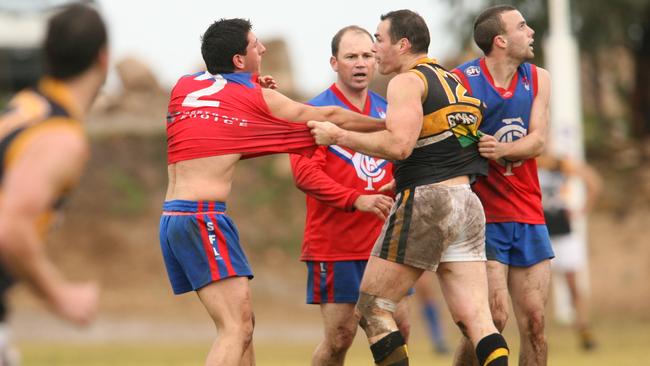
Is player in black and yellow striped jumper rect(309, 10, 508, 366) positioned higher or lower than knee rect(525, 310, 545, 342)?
higher

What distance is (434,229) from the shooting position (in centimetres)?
724

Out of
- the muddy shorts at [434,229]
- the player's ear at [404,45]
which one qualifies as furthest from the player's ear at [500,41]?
the muddy shorts at [434,229]

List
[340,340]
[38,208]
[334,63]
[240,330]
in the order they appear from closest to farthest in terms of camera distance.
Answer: [38,208] → [240,330] → [340,340] → [334,63]

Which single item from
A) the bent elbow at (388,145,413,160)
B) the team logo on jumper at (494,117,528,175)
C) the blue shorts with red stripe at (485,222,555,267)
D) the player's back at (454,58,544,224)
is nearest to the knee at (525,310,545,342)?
the blue shorts with red stripe at (485,222,555,267)

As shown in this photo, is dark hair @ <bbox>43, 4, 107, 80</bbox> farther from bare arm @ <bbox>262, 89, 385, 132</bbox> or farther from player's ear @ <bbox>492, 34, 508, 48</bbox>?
player's ear @ <bbox>492, 34, 508, 48</bbox>

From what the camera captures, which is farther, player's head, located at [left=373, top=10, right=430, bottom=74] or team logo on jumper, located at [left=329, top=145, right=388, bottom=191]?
team logo on jumper, located at [left=329, top=145, right=388, bottom=191]

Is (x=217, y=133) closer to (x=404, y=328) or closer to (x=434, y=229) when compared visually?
(x=434, y=229)

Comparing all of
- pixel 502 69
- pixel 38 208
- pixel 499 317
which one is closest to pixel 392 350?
pixel 499 317

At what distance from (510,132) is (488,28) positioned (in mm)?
750

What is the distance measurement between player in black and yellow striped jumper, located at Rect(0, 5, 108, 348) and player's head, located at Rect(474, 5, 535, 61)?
11.9ft

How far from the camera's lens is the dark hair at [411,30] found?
24.7ft

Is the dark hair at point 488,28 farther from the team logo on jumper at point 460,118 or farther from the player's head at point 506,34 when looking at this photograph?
the team logo on jumper at point 460,118

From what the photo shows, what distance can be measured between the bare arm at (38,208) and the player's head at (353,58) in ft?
13.2

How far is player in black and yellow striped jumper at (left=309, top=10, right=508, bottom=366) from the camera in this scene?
23.4 ft
